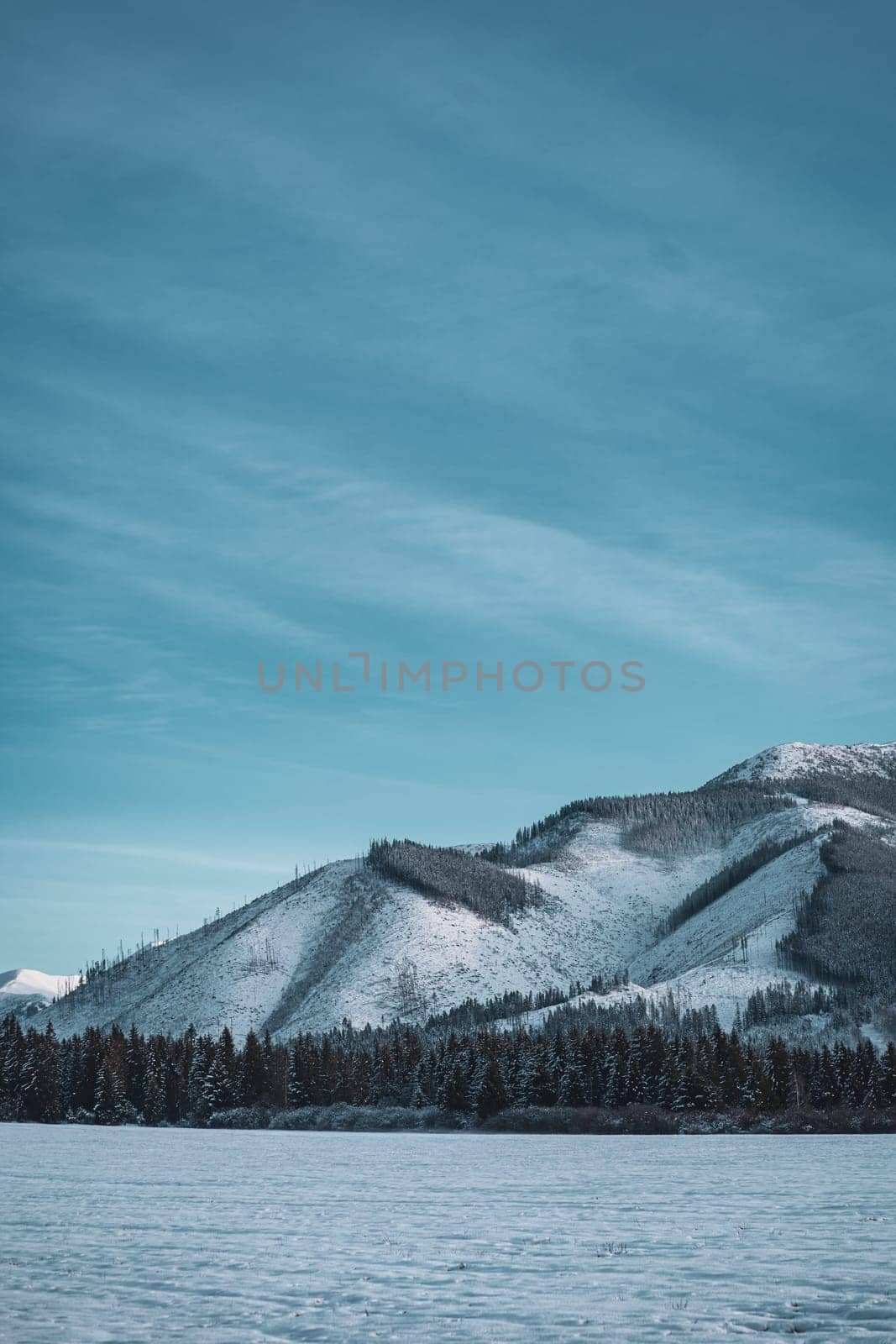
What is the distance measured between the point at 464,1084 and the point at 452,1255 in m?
106

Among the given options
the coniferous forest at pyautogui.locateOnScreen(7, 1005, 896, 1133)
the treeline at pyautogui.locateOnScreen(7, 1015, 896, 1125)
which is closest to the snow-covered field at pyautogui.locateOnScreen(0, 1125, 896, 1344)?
the coniferous forest at pyautogui.locateOnScreen(7, 1005, 896, 1133)

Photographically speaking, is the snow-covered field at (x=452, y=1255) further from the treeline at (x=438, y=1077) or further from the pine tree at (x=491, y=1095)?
the pine tree at (x=491, y=1095)

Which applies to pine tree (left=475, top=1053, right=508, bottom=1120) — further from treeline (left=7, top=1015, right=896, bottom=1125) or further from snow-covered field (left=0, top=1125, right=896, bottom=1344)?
snow-covered field (left=0, top=1125, right=896, bottom=1344)

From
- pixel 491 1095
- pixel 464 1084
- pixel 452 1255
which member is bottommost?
pixel 491 1095

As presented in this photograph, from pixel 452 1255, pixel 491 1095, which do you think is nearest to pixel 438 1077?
pixel 491 1095

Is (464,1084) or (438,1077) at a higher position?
(464,1084)

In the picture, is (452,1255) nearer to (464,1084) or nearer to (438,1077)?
(464,1084)

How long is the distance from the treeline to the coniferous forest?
203 millimetres

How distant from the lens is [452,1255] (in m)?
26.7

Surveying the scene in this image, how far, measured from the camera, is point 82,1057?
15250cm

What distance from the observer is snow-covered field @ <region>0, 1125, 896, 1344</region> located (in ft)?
62.5

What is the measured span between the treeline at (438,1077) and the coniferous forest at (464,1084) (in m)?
0.20

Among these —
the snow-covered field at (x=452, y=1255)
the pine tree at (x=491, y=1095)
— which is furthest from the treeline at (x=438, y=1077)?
the snow-covered field at (x=452, y=1255)

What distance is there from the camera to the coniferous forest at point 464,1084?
11606 cm
